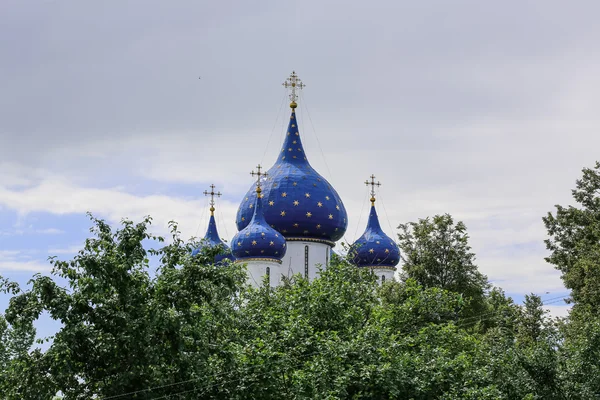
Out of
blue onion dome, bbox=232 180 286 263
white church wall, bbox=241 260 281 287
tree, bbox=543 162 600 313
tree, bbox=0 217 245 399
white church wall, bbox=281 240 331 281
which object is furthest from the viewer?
white church wall, bbox=281 240 331 281

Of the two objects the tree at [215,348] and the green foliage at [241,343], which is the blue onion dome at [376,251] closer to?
the green foliage at [241,343]

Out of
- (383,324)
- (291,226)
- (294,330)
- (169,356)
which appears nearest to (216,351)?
(169,356)

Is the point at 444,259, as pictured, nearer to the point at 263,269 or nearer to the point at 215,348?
the point at 263,269

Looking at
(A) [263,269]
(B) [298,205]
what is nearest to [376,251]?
(B) [298,205]

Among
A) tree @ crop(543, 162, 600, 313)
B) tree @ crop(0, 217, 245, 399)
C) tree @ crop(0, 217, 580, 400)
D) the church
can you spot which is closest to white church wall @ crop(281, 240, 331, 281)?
the church

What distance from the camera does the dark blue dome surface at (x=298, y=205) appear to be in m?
47.2

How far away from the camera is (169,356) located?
17.9 meters

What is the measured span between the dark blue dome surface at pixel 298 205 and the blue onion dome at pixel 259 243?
2.07 m

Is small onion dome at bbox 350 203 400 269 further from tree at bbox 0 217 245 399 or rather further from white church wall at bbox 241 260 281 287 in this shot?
tree at bbox 0 217 245 399

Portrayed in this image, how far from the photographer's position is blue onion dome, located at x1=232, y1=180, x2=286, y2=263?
44469 mm

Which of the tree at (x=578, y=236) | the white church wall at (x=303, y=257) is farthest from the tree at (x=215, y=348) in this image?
the white church wall at (x=303, y=257)

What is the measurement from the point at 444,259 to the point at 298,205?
11191mm

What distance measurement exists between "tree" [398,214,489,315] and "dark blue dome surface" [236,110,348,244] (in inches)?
383

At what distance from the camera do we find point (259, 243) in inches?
1750
